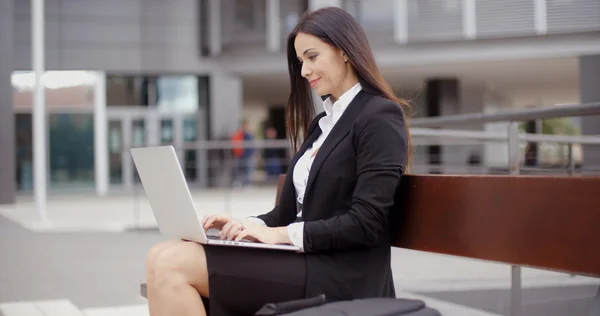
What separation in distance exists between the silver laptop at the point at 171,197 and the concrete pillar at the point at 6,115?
15.1 m

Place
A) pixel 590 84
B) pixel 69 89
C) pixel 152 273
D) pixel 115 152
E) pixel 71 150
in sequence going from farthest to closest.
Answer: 1. pixel 115 152
2. pixel 71 150
3. pixel 69 89
4. pixel 590 84
5. pixel 152 273

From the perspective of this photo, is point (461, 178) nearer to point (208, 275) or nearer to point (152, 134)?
point (208, 275)

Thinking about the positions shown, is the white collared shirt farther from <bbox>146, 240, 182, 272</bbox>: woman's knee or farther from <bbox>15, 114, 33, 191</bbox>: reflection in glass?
<bbox>15, 114, 33, 191</bbox>: reflection in glass

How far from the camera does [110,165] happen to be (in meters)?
22.0

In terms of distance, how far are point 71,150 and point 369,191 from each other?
20.7 m

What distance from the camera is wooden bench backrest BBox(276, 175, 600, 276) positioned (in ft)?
6.06

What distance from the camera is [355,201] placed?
7.30ft

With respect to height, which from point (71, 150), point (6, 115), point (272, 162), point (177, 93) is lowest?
point (272, 162)

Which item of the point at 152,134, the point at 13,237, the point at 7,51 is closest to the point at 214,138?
the point at 152,134

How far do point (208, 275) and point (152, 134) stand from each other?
20739 mm

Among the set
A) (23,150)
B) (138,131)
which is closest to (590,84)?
(138,131)

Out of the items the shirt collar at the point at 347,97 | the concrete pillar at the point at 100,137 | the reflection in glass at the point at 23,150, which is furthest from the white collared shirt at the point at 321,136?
the reflection in glass at the point at 23,150

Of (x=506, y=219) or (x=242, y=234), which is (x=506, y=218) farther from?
(x=242, y=234)

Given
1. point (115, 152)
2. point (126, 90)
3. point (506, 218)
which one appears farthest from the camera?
point (126, 90)
